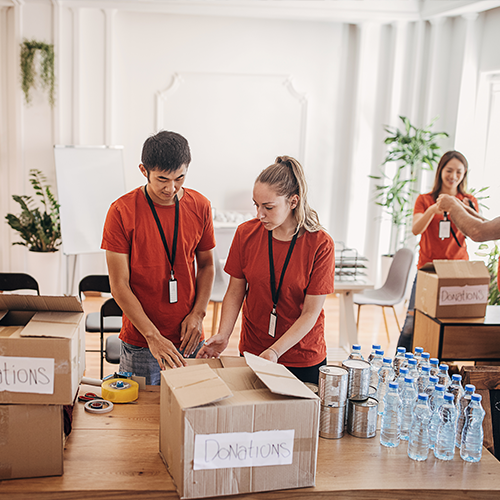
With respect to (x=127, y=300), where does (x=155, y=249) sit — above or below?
above

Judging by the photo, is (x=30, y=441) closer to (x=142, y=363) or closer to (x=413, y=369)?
(x=142, y=363)

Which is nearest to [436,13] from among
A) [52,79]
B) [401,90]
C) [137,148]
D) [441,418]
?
[401,90]

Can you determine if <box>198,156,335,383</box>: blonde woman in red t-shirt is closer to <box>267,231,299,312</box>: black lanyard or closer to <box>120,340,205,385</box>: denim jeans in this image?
<box>267,231,299,312</box>: black lanyard

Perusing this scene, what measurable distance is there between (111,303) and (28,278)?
670 mm

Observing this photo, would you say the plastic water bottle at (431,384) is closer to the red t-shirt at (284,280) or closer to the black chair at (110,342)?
the red t-shirt at (284,280)

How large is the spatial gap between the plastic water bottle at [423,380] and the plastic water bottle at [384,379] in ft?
0.27

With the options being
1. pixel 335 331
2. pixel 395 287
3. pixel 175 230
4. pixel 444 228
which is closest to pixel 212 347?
pixel 175 230

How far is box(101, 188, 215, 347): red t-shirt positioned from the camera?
6.13ft

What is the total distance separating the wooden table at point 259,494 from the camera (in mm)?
1269

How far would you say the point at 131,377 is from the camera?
1.80 m

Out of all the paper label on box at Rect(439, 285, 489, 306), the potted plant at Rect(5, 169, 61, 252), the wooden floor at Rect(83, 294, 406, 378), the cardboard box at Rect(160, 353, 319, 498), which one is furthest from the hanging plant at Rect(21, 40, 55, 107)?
the cardboard box at Rect(160, 353, 319, 498)

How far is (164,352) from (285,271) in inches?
19.0

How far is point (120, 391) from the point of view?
5.55 feet

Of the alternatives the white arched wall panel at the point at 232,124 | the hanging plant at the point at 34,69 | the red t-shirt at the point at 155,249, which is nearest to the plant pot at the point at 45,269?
the hanging plant at the point at 34,69
